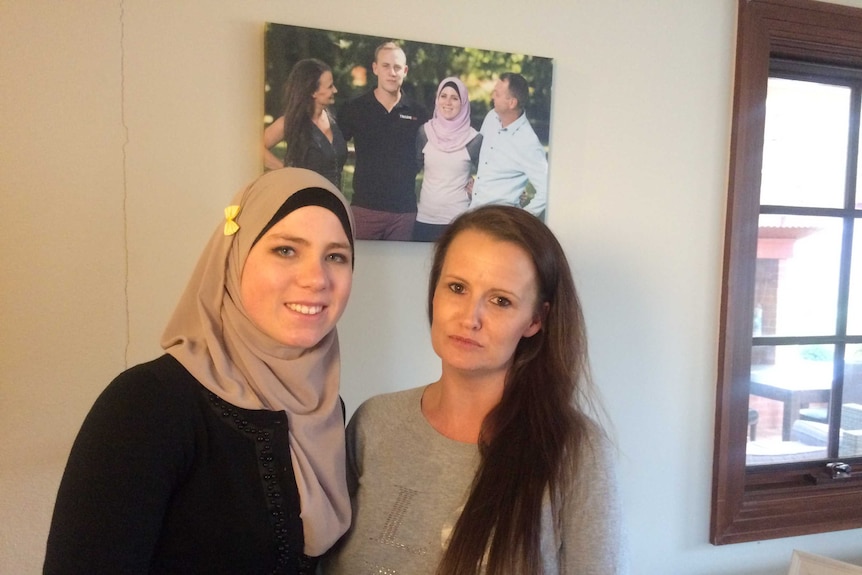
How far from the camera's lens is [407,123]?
1.33m

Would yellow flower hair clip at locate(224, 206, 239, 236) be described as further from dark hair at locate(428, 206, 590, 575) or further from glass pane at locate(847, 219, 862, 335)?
glass pane at locate(847, 219, 862, 335)

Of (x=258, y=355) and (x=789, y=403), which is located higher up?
(x=258, y=355)

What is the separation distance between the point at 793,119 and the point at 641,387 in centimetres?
94

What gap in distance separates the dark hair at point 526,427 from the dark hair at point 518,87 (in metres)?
0.45

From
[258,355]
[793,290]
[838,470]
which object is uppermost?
[793,290]

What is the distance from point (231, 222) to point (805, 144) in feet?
5.57

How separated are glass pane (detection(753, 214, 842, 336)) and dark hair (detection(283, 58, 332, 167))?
1337 millimetres

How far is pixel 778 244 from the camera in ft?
5.74

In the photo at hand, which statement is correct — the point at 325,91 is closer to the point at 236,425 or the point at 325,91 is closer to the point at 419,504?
the point at 236,425

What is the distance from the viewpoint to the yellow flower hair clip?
95 cm

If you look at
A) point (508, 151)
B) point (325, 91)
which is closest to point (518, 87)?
point (508, 151)

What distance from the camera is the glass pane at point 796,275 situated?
175 centimetres

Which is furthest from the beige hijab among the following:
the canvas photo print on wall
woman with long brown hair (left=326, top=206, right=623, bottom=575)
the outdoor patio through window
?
the outdoor patio through window

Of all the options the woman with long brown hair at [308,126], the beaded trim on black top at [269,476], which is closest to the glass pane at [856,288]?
the woman with long brown hair at [308,126]
